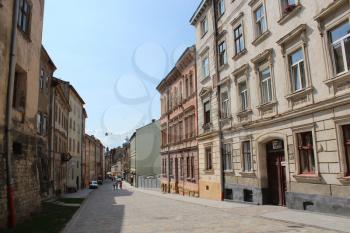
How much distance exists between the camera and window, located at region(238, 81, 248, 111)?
19.4 meters

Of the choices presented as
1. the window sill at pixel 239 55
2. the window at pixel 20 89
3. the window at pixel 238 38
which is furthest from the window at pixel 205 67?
the window at pixel 20 89

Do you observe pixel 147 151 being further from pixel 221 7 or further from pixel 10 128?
pixel 10 128

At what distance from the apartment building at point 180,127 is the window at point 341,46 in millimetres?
15958

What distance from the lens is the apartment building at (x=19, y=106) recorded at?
12.2 m

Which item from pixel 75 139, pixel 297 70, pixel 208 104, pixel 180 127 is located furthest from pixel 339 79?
pixel 75 139

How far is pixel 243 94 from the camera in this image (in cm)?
1991

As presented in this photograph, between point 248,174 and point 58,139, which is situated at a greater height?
point 58,139

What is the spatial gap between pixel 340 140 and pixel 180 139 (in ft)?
70.8

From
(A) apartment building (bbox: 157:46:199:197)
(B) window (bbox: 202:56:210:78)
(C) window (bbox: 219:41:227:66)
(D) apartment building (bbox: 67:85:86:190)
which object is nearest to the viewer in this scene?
(C) window (bbox: 219:41:227:66)

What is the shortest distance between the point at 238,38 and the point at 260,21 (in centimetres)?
249

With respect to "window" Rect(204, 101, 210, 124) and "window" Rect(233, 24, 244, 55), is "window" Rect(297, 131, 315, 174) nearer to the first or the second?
"window" Rect(233, 24, 244, 55)

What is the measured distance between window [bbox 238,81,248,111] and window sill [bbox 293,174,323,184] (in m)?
5.74

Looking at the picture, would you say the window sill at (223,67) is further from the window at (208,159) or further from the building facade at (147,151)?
the building facade at (147,151)

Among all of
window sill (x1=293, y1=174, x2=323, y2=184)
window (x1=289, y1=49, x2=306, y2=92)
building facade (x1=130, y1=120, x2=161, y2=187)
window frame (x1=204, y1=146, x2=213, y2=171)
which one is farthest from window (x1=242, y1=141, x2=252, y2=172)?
building facade (x1=130, y1=120, x2=161, y2=187)
